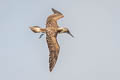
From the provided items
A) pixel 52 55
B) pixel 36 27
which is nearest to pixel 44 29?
pixel 36 27

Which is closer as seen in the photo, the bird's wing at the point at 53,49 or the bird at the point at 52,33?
the bird's wing at the point at 53,49

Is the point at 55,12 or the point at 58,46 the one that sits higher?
the point at 55,12

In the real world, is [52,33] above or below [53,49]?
above

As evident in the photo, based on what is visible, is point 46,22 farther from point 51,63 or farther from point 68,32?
point 51,63

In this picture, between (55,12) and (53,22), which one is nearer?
(53,22)

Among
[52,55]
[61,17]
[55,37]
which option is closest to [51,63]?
[52,55]

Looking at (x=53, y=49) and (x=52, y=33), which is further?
(x=52, y=33)

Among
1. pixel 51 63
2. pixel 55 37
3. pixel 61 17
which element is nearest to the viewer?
pixel 51 63

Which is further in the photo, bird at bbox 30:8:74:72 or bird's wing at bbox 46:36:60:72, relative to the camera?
bird at bbox 30:8:74:72

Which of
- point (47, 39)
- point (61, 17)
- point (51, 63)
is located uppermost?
point (61, 17)

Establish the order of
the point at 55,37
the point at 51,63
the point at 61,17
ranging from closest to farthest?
1. the point at 51,63
2. the point at 55,37
3. the point at 61,17
